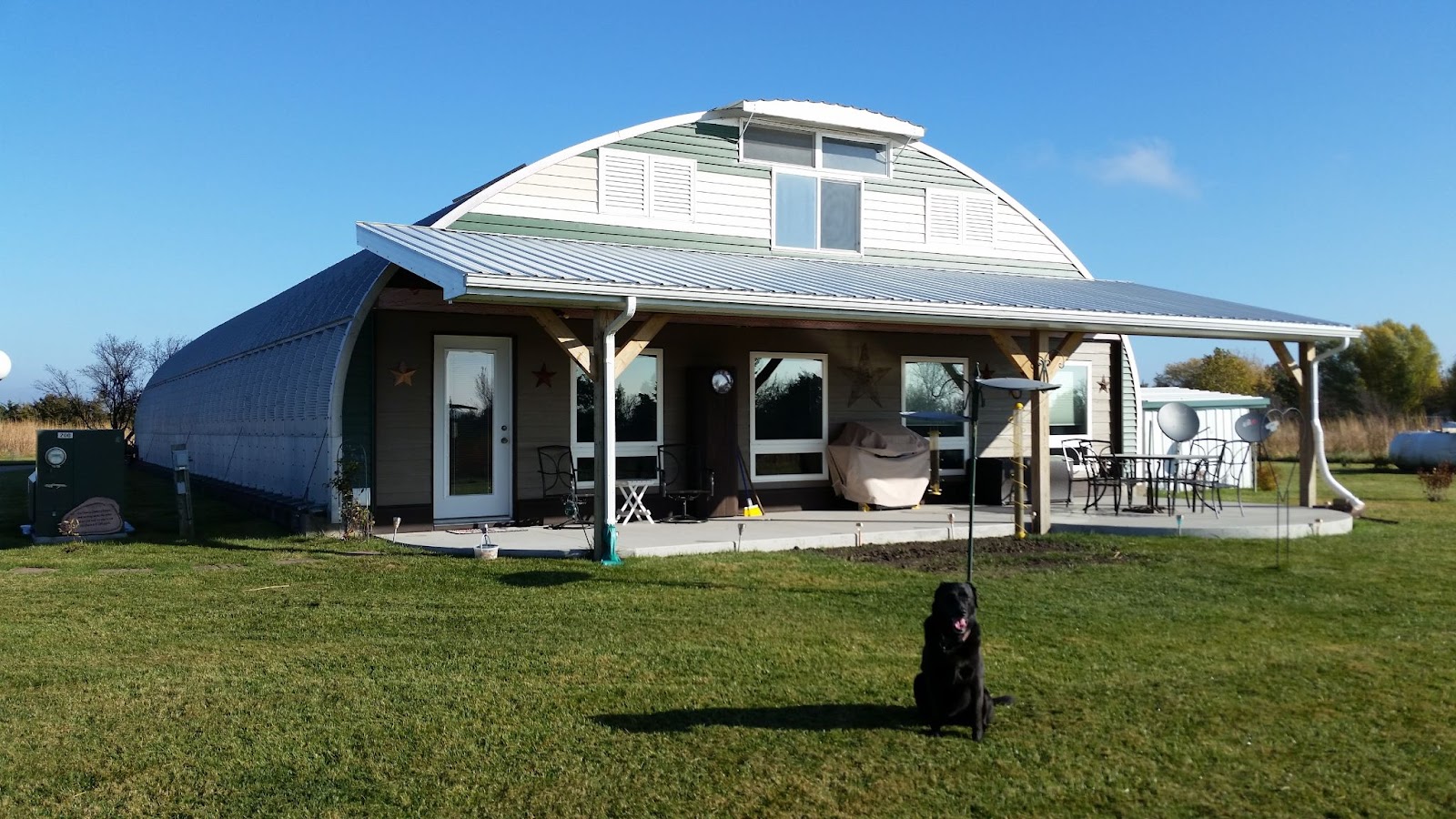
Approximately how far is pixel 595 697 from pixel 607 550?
3788 mm

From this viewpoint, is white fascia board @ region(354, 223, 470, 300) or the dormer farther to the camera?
the dormer

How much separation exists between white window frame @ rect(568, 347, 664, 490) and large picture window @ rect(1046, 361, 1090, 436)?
19.7 ft

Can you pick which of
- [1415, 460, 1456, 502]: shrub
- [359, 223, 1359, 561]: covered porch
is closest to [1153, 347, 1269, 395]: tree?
[1415, 460, 1456, 502]: shrub

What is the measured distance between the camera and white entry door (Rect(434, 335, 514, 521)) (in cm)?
1132

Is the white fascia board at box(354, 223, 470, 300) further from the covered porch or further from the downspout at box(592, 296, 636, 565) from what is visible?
the downspout at box(592, 296, 636, 565)

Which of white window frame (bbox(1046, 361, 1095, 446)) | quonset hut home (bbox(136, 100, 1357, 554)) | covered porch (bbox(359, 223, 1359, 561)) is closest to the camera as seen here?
covered porch (bbox(359, 223, 1359, 561))

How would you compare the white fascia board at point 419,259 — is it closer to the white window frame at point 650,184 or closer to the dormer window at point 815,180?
the white window frame at point 650,184

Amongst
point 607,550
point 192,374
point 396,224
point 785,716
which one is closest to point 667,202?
point 396,224

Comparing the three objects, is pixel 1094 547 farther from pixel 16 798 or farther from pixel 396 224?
pixel 16 798

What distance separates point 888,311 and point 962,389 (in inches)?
183

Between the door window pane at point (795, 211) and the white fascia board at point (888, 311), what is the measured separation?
3.13 metres

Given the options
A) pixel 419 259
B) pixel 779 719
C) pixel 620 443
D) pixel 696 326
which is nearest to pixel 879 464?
pixel 696 326

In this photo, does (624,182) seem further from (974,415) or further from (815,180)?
(974,415)

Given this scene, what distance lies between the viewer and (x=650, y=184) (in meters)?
12.5
